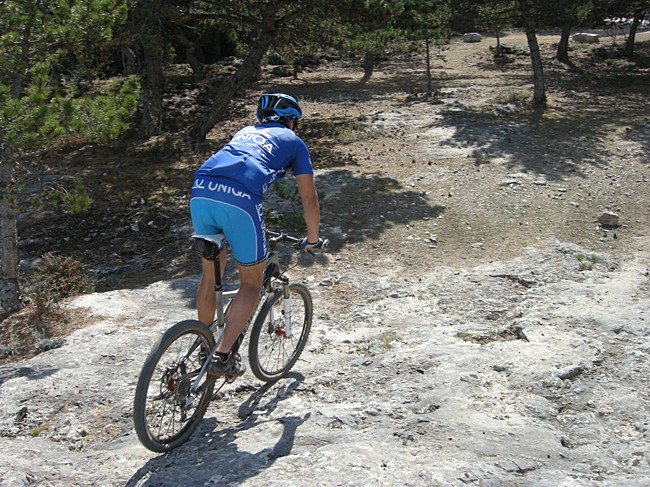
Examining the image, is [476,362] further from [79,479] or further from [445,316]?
[79,479]

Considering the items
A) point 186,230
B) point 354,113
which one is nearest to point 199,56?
point 354,113

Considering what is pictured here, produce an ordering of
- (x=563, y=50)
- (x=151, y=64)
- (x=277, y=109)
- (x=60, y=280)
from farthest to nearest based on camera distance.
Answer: (x=563, y=50)
(x=151, y=64)
(x=60, y=280)
(x=277, y=109)

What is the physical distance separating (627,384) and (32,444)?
366 cm

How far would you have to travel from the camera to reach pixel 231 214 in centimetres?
372

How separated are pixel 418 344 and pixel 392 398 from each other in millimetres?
999

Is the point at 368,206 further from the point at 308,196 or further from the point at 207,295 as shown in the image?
the point at 207,295

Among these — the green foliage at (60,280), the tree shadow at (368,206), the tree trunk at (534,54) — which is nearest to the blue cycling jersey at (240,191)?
the green foliage at (60,280)

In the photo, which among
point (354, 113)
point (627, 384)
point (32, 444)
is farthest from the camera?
point (354, 113)

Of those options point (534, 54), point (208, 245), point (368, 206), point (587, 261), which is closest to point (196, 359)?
point (208, 245)

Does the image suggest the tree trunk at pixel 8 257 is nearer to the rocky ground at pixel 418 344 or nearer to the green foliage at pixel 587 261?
the rocky ground at pixel 418 344

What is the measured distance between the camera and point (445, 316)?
5832 millimetres

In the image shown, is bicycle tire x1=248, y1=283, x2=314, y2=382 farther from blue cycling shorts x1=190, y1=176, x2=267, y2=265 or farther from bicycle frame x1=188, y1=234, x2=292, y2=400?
blue cycling shorts x1=190, y1=176, x2=267, y2=265

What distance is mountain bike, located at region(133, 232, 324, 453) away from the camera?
11.4 ft


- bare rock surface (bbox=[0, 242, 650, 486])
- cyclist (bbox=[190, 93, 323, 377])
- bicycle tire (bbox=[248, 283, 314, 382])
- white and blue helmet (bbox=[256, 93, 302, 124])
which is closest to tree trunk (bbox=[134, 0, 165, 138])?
bare rock surface (bbox=[0, 242, 650, 486])
